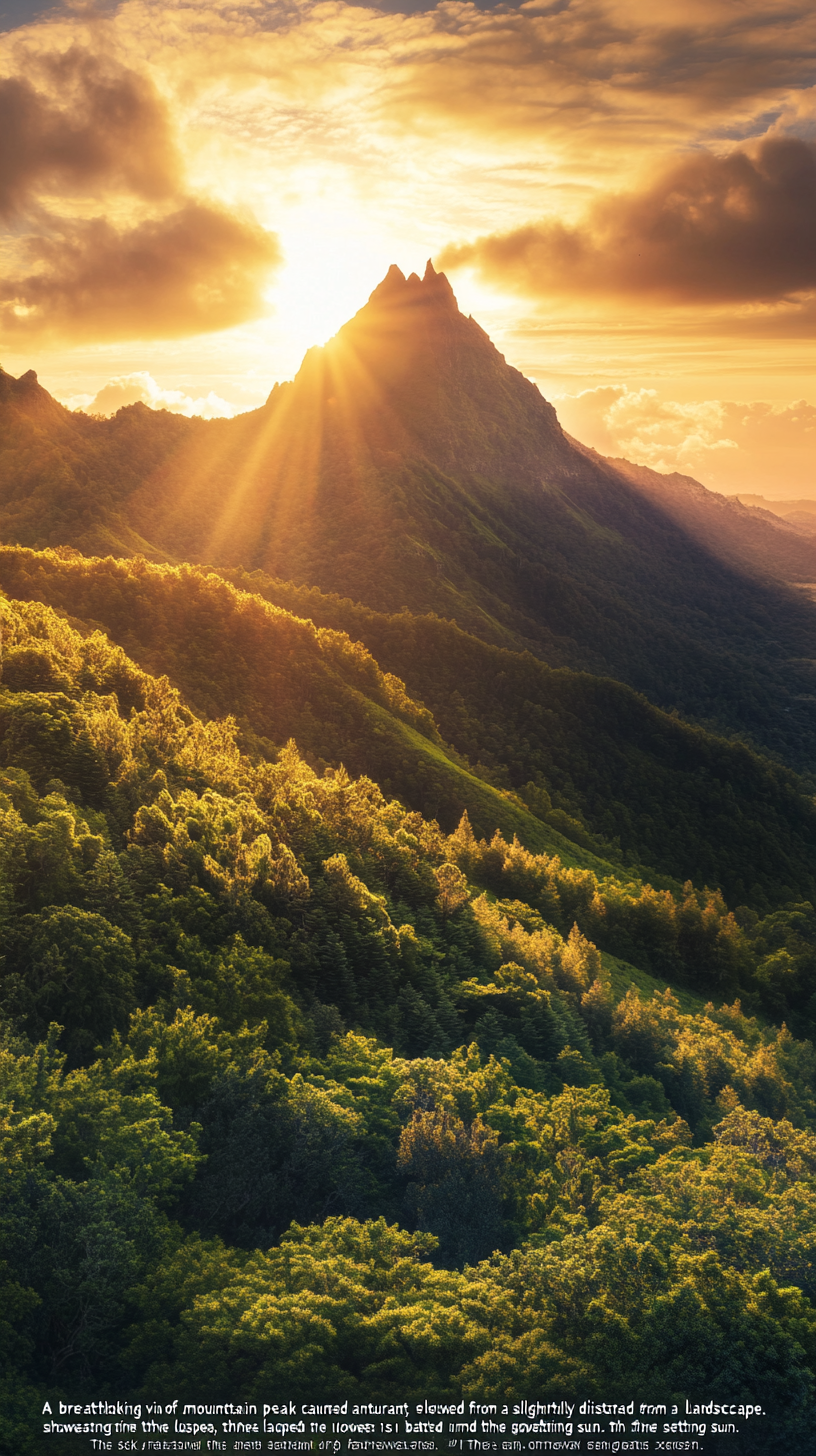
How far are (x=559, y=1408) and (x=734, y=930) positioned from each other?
8872 centimetres

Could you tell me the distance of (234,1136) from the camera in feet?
115

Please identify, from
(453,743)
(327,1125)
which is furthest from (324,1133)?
(453,743)

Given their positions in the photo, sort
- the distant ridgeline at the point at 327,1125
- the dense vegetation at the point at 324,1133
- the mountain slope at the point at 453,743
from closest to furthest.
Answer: the distant ridgeline at the point at 327,1125 < the dense vegetation at the point at 324,1133 < the mountain slope at the point at 453,743

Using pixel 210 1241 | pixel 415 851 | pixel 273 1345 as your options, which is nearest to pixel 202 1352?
pixel 273 1345

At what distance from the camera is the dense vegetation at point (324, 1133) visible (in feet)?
91.1

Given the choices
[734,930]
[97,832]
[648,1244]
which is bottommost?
[734,930]

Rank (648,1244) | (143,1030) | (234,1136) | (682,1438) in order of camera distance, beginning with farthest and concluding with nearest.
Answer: (143,1030) < (234,1136) < (648,1244) < (682,1438)

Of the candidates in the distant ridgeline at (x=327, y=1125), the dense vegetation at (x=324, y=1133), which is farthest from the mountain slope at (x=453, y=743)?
the dense vegetation at (x=324, y=1133)

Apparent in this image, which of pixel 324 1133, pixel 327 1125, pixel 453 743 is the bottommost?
pixel 453 743

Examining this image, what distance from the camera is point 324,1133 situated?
36656 millimetres

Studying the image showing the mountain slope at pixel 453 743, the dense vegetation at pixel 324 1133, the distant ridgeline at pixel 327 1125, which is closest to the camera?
the distant ridgeline at pixel 327 1125

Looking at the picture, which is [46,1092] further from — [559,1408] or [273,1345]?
[559,1408]

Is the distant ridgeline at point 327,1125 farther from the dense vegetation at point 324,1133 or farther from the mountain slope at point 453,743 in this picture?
the mountain slope at point 453,743

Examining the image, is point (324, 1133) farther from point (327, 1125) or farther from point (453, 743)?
point (453, 743)
